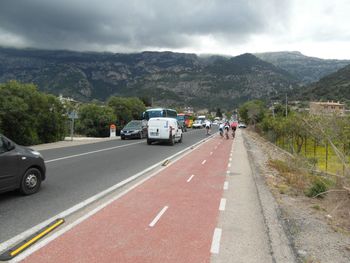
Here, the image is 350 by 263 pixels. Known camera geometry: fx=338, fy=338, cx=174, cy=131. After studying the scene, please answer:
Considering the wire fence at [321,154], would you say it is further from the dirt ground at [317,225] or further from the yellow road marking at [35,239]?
the yellow road marking at [35,239]

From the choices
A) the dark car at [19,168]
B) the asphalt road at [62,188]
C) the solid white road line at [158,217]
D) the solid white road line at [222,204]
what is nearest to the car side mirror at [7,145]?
the dark car at [19,168]

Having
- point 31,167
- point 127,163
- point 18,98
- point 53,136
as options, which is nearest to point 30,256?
point 31,167

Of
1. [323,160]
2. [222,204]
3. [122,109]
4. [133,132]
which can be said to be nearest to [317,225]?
[222,204]

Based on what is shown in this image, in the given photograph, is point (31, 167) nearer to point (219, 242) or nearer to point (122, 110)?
point (219, 242)

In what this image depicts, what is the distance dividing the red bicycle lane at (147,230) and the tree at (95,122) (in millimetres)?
36152

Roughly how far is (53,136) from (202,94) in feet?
560

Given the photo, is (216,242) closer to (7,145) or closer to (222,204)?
(222,204)

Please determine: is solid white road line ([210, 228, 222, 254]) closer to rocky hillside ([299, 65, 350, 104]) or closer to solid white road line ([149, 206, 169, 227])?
solid white road line ([149, 206, 169, 227])

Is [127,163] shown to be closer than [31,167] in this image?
No

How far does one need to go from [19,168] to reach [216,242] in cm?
499

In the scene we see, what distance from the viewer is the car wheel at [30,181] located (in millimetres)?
8062

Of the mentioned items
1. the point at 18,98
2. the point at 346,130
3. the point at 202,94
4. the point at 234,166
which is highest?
the point at 202,94

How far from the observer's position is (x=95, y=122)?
4506 centimetres

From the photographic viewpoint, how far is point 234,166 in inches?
583
